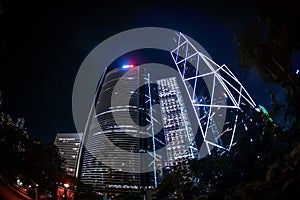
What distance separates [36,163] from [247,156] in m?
5.74

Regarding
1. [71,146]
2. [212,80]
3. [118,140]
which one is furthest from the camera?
[118,140]

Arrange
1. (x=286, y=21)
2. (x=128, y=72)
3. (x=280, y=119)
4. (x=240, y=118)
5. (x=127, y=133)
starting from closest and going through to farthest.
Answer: (x=286, y=21) < (x=280, y=119) < (x=240, y=118) < (x=127, y=133) < (x=128, y=72)

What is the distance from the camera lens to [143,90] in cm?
5662

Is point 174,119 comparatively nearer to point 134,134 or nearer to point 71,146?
point 134,134

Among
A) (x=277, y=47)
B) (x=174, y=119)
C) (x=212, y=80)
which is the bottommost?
(x=277, y=47)

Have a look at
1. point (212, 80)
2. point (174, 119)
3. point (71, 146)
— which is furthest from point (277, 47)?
point (174, 119)

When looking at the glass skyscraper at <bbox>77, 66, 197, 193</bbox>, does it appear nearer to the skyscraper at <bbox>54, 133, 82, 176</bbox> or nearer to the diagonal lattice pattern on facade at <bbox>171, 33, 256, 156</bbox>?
the skyscraper at <bbox>54, 133, 82, 176</bbox>

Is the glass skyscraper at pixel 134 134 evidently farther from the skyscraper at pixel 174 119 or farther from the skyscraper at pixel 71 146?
the skyscraper at pixel 71 146

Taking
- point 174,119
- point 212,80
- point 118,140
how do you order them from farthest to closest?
point 174,119
point 118,140
point 212,80

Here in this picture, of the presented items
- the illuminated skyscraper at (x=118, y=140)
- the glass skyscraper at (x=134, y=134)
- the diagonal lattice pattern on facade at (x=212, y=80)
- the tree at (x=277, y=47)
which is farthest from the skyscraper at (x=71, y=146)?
the tree at (x=277, y=47)

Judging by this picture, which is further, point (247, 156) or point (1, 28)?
point (1, 28)

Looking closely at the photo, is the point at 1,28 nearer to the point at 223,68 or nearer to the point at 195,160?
the point at 195,160

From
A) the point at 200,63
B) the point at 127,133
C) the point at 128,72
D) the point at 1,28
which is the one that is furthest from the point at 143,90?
the point at 1,28

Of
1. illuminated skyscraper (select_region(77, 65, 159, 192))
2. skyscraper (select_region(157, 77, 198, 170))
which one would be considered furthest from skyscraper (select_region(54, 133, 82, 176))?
skyscraper (select_region(157, 77, 198, 170))
